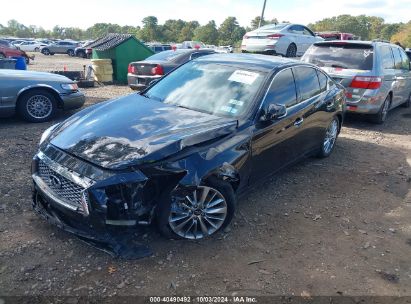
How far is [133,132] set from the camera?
333 centimetres

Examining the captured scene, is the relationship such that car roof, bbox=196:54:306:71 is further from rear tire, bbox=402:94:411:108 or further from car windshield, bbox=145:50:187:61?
rear tire, bbox=402:94:411:108

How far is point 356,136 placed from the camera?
721 centimetres

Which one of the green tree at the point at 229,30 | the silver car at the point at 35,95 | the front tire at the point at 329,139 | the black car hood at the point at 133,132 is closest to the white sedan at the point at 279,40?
the front tire at the point at 329,139

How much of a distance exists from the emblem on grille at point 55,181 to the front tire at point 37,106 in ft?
13.8

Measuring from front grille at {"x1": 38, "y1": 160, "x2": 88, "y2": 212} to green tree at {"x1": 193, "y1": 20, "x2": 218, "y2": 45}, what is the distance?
279 feet

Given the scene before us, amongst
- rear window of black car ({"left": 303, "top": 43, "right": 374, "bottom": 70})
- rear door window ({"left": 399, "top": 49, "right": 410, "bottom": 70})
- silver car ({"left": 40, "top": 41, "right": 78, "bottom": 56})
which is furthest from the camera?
silver car ({"left": 40, "top": 41, "right": 78, "bottom": 56})

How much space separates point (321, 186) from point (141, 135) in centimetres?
274

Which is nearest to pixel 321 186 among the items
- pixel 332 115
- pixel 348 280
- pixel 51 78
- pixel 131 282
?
pixel 332 115

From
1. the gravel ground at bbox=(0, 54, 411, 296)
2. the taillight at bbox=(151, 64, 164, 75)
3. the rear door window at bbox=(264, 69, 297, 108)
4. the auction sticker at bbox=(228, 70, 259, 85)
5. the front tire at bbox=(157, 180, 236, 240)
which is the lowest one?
the gravel ground at bbox=(0, 54, 411, 296)

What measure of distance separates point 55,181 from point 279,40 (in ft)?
38.8

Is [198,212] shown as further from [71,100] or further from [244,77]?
[71,100]

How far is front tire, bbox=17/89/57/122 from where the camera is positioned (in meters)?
6.69

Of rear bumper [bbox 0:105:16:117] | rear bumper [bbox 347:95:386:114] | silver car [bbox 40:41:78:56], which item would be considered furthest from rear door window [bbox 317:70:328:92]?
silver car [bbox 40:41:78:56]

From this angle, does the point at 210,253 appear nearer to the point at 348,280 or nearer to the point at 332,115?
the point at 348,280
